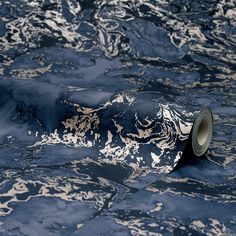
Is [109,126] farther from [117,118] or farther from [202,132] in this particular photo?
[202,132]

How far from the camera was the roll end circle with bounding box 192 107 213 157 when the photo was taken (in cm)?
161

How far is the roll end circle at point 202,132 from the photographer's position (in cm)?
161

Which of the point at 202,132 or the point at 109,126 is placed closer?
the point at 202,132

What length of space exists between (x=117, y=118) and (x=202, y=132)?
0.96ft

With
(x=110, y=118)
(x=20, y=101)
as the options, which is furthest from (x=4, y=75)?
(x=110, y=118)

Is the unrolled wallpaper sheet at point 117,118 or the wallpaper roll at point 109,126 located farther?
the wallpaper roll at point 109,126

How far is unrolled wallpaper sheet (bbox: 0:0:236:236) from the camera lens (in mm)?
1392

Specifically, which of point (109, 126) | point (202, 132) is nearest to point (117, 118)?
point (109, 126)

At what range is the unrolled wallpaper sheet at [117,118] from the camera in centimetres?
139

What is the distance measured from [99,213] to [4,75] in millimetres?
1058

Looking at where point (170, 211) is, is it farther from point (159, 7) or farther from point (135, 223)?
point (159, 7)

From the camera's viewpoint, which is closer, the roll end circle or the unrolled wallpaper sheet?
the unrolled wallpaper sheet

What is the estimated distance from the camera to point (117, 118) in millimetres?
1809

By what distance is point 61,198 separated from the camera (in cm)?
146
